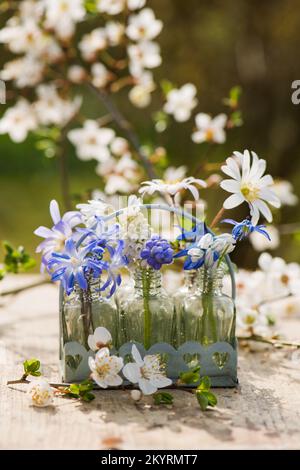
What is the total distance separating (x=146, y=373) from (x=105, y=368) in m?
0.06

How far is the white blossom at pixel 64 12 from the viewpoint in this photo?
1.62 metres

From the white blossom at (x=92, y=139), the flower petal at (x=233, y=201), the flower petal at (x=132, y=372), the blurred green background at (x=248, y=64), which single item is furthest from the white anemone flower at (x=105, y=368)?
the blurred green background at (x=248, y=64)

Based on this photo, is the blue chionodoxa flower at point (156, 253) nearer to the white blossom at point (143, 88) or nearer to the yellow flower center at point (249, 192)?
the yellow flower center at point (249, 192)

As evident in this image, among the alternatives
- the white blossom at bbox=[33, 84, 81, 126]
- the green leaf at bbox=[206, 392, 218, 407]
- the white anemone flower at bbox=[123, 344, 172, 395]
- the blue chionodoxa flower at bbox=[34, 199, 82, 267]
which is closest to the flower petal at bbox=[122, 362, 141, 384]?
the white anemone flower at bbox=[123, 344, 172, 395]

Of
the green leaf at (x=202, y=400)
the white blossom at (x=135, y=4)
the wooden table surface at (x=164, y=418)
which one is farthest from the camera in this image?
the white blossom at (x=135, y=4)

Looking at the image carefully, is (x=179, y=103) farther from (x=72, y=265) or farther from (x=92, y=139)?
(x=72, y=265)

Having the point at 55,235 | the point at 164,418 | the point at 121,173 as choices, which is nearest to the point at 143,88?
A: the point at 121,173

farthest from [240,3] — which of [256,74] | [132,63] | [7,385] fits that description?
[7,385]

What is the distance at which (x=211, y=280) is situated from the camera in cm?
113

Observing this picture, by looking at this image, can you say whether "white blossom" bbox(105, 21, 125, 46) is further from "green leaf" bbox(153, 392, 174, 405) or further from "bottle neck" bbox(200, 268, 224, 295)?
"green leaf" bbox(153, 392, 174, 405)

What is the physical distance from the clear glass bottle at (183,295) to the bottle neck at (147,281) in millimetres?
42

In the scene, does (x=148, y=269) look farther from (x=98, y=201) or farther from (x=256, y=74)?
(x=256, y=74)

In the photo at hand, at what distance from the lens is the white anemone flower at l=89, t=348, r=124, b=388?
3.50ft

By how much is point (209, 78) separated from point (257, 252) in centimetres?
74
